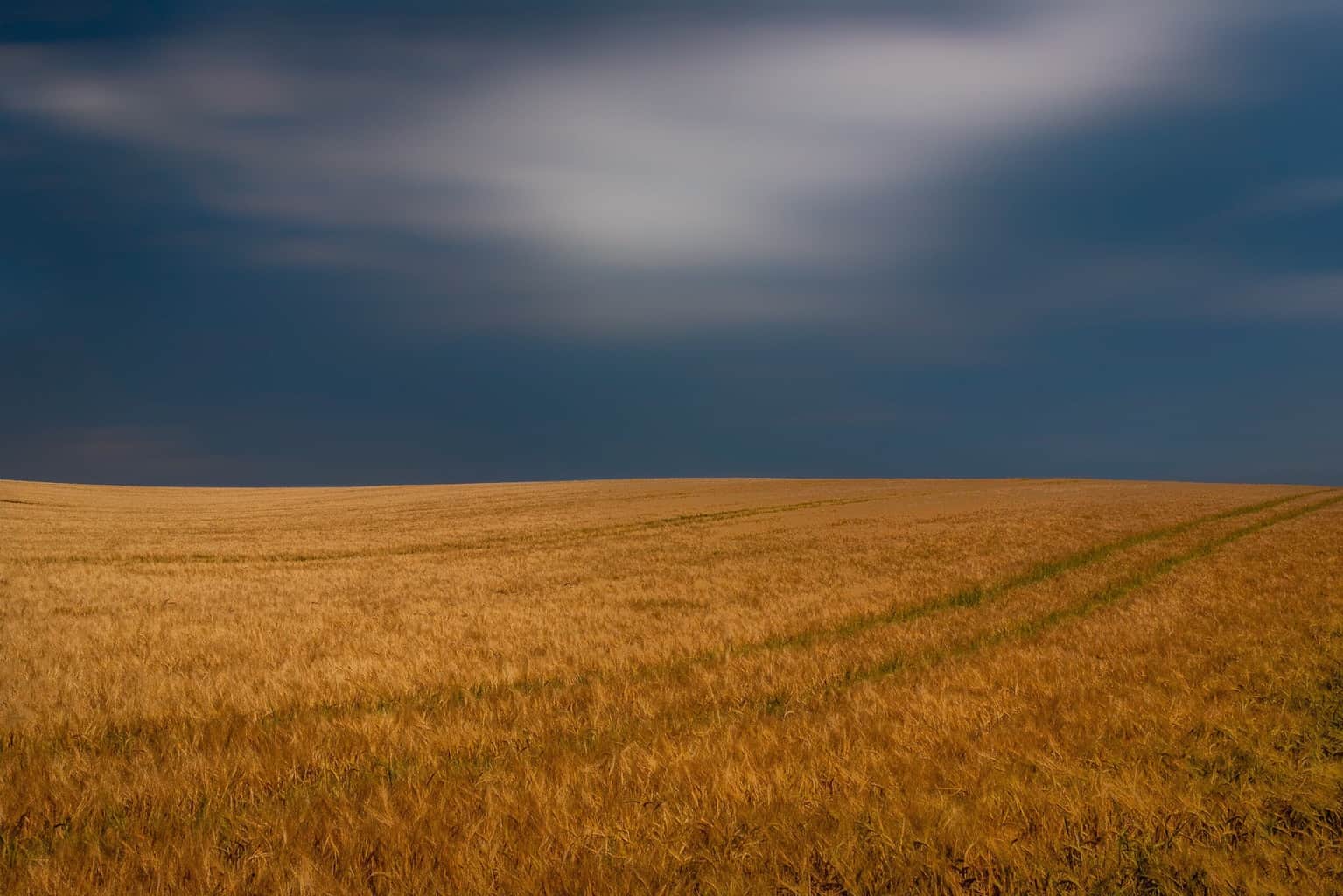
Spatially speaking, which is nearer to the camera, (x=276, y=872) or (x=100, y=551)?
(x=276, y=872)

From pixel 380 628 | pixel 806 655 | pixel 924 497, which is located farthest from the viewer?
pixel 924 497

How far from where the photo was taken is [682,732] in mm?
6375

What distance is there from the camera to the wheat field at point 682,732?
3982mm

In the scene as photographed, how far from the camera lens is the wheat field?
398 cm

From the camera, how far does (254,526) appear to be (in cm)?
3862

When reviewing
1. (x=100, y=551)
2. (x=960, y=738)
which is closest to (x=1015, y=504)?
(x=960, y=738)

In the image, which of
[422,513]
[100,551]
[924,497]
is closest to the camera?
[100,551]

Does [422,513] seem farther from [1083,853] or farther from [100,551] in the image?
[1083,853]

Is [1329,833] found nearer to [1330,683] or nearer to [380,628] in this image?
[1330,683]

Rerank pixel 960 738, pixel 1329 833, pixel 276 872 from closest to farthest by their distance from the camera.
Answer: pixel 276 872
pixel 1329 833
pixel 960 738

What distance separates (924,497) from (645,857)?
170ft

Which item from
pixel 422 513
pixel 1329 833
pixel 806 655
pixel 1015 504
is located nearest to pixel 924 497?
pixel 1015 504

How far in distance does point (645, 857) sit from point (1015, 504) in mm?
42222

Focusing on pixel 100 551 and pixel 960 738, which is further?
pixel 100 551
